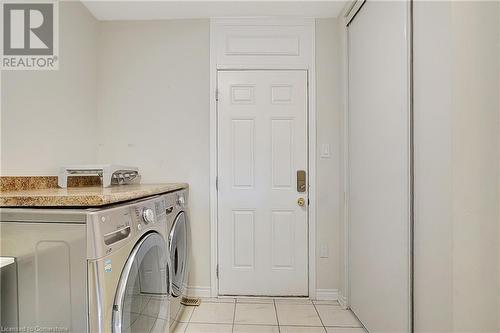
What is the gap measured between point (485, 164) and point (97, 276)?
1.50 m

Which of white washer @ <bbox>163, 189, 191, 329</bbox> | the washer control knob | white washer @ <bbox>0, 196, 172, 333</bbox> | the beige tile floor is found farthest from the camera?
the beige tile floor

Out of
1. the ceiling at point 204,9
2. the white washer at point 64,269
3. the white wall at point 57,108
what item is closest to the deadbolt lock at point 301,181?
the ceiling at point 204,9

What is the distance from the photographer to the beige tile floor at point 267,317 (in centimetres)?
189

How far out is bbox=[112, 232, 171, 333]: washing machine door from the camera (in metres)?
1.05

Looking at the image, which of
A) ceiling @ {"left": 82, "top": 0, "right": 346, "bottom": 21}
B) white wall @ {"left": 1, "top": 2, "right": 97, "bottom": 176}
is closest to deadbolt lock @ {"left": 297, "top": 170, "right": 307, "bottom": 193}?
ceiling @ {"left": 82, "top": 0, "right": 346, "bottom": 21}

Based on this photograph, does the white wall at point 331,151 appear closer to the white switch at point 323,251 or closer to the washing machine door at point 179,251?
the white switch at point 323,251

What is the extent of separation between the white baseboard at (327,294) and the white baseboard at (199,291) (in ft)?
2.98

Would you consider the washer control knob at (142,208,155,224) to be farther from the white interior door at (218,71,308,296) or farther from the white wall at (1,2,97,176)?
the white interior door at (218,71,308,296)

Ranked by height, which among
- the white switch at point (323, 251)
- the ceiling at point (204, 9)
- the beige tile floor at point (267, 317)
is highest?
the ceiling at point (204, 9)

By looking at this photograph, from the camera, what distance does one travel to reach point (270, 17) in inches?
90.8

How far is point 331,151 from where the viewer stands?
230cm

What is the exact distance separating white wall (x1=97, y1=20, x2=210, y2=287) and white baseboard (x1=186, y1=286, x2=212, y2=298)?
36 mm

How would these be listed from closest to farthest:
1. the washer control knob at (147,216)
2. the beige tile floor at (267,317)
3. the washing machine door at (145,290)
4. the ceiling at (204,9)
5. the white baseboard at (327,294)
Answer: the washing machine door at (145,290), the washer control knob at (147,216), the beige tile floor at (267,317), the ceiling at (204,9), the white baseboard at (327,294)

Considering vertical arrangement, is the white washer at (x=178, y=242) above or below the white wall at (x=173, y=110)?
below
